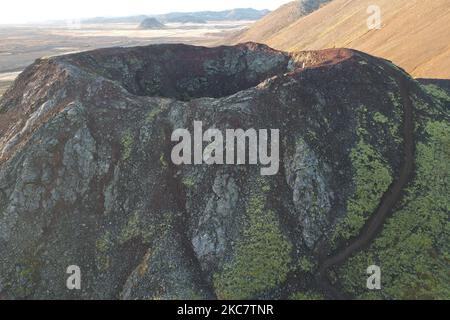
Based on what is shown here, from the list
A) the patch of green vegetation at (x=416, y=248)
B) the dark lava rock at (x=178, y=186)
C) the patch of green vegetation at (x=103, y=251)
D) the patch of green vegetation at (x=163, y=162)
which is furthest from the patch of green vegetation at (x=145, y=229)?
the patch of green vegetation at (x=416, y=248)

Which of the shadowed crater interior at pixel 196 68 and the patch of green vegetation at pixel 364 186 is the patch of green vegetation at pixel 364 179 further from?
the shadowed crater interior at pixel 196 68

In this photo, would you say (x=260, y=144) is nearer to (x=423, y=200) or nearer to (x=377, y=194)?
(x=377, y=194)

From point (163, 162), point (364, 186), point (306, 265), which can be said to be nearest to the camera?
point (306, 265)

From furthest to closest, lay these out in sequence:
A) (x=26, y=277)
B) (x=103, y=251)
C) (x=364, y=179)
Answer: (x=364, y=179) < (x=103, y=251) < (x=26, y=277)

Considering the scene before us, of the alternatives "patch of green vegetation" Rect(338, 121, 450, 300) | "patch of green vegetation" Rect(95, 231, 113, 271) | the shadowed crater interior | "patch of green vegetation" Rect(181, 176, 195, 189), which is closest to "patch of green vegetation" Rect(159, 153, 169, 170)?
→ "patch of green vegetation" Rect(181, 176, 195, 189)

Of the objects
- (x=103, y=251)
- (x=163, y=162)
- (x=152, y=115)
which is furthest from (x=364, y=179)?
(x=103, y=251)

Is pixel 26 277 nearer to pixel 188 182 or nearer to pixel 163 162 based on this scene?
pixel 163 162
